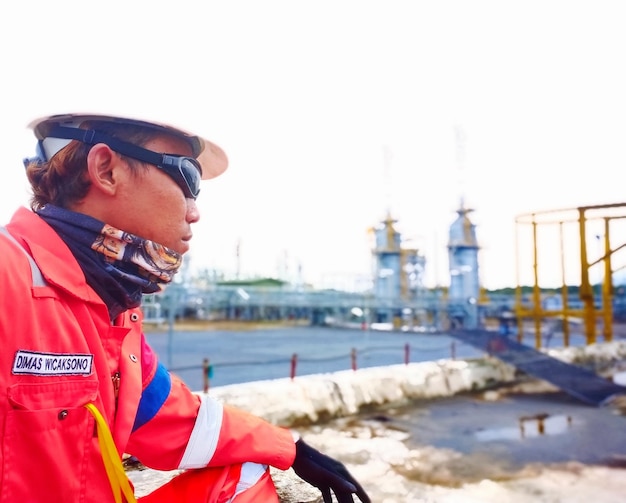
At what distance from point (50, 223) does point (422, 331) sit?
2355 centimetres

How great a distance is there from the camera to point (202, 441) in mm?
1535

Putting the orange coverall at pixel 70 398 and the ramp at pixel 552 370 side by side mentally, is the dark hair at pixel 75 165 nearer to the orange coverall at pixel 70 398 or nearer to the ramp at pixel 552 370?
the orange coverall at pixel 70 398

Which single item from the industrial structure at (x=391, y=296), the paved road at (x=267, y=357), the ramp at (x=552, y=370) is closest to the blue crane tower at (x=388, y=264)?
the industrial structure at (x=391, y=296)

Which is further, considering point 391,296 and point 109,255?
point 391,296

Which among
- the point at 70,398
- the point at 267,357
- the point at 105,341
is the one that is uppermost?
the point at 105,341

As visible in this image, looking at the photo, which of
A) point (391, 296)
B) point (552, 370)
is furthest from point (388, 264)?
point (552, 370)

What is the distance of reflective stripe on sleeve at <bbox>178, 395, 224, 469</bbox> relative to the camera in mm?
1525

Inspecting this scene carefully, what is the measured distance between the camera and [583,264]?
8.58 meters

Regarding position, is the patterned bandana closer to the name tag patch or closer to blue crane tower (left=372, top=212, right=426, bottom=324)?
the name tag patch

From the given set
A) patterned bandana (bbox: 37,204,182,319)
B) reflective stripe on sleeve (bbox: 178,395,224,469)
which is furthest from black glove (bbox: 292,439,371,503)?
patterned bandana (bbox: 37,204,182,319)

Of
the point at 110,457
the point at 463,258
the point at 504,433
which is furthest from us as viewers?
the point at 463,258

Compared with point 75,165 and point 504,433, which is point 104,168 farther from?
point 504,433

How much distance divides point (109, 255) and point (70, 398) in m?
0.38

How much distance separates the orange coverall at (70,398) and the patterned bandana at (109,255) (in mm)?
57
